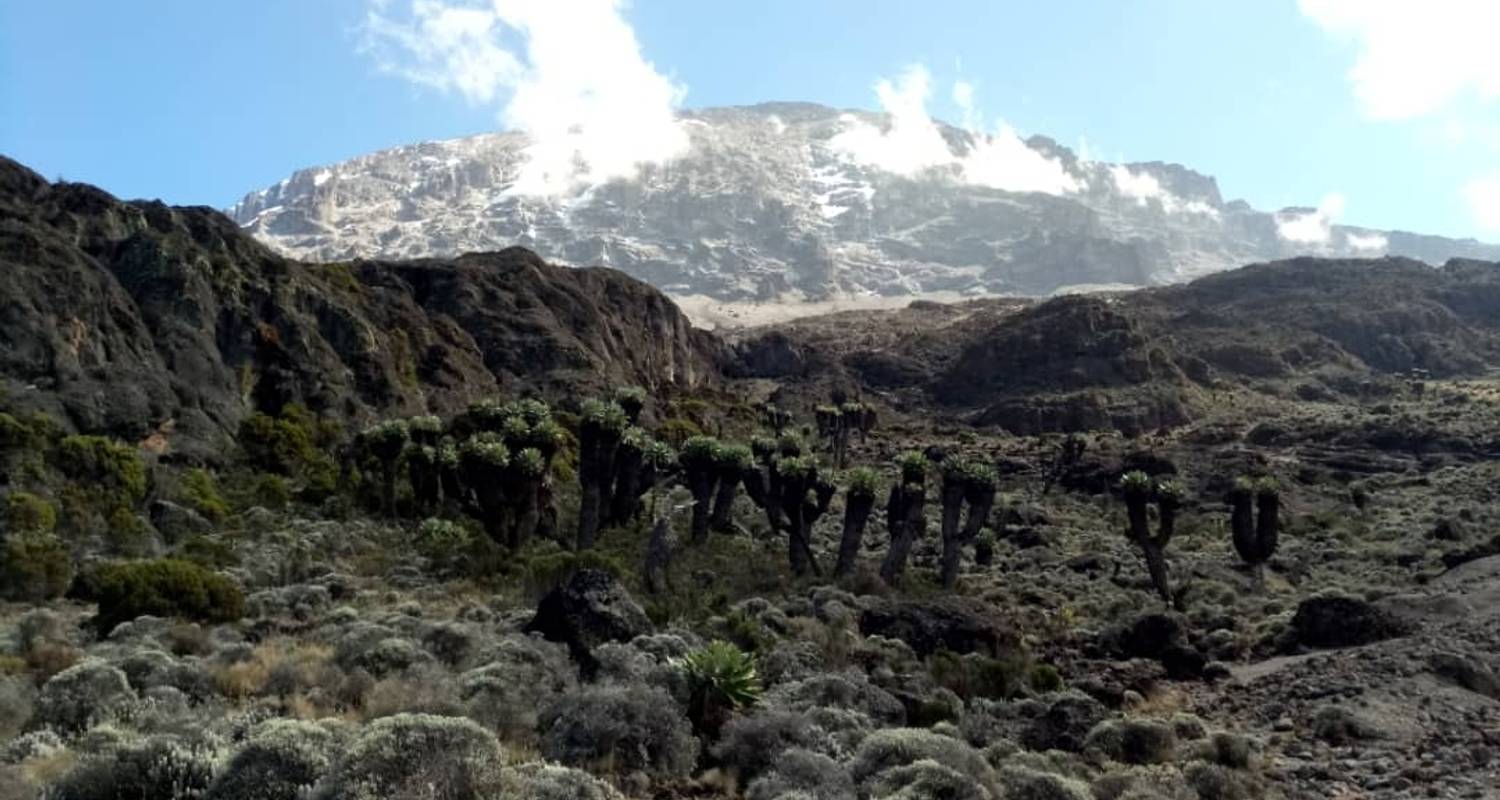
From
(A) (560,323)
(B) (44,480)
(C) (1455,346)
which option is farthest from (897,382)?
(B) (44,480)

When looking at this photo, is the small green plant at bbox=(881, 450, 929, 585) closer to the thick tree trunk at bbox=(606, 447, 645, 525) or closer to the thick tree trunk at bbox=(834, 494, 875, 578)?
the thick tree trunk at bbox=(834, 494, 875, 578)

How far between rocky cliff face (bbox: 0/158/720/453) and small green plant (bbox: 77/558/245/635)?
65.5 feet

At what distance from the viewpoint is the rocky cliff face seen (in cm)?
4003

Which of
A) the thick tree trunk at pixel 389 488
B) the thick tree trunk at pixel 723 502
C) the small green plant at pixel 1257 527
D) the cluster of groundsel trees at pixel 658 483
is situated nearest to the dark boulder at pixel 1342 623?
the cluster of groundsel trees at pixel 658 483

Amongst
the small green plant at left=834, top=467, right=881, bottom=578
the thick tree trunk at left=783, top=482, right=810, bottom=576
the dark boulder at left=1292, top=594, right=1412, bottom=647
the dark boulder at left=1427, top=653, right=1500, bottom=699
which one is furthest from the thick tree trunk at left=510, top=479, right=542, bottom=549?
the dark boulder at left=1427, top=653, right=1500, bottom=699

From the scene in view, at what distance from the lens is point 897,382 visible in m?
121

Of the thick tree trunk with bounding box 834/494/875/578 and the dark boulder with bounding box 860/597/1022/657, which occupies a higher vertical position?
the thick tree trunk with bounding box 834/494/875/578

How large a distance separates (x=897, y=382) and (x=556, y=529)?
86.6 metres

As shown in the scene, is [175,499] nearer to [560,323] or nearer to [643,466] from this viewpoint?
[643,466]

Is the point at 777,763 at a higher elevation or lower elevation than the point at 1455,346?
lower

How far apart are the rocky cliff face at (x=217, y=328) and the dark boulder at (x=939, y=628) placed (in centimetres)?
2956

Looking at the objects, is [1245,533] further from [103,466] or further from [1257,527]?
[103,466]

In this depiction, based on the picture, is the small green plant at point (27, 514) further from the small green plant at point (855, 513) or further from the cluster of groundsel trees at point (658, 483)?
the small green plant at point (855, 513)

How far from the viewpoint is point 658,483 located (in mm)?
42188
